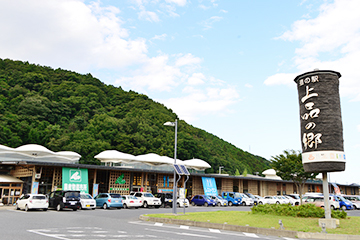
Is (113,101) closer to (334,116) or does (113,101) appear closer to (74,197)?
(74,197)

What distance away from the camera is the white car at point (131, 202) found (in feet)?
98.4

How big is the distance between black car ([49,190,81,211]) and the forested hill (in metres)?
34.5

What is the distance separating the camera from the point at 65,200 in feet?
79.0

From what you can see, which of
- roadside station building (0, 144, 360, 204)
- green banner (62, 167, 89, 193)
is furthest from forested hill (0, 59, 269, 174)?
green banner (62, 167, 89, 193)

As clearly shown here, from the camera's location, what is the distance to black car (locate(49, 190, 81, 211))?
2409 cm

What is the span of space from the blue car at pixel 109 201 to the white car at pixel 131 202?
873 millimetres

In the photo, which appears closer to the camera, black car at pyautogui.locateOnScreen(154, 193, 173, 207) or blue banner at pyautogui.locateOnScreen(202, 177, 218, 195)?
black car at pyautogui.locateOnScreen(154, 193, 173, 207)

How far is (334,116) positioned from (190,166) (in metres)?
31.0

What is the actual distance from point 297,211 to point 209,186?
87.8 ft

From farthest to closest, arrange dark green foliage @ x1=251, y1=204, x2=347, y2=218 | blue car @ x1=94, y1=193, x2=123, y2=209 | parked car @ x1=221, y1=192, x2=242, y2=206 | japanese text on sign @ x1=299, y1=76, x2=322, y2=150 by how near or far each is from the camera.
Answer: parked car @ x1=221, y1=192, x2=242, y2=206
blue car @ x1=94, y1=193, x2=123, y2=209
dark green foliage @ x1=251, y1=204, x2=347, y2=218
japanese text on sign @ x1=299, y1=76, x2=322, y2=150

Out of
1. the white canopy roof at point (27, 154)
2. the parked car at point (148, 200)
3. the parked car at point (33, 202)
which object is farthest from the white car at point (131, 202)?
the white canopy roof at point (27, 154)

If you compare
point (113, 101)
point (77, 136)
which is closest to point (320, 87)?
point (77, 136)

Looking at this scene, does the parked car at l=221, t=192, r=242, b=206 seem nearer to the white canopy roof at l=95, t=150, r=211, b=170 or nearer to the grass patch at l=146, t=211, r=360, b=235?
the white canopy roof at l=95, t=150, r=211, b=170

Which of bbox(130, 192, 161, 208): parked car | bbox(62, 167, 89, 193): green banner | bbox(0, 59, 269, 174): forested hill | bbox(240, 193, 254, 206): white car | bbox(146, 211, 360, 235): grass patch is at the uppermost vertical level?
bbox(0, 59, 269, 174): forested hill
